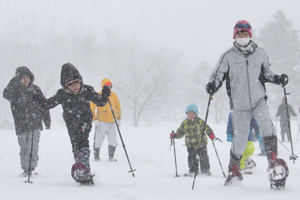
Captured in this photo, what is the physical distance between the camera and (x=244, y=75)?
12.4ft

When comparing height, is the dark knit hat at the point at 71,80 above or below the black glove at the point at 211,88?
above

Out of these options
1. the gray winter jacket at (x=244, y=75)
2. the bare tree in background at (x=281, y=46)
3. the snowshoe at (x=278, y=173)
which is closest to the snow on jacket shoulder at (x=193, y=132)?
the gray winter jacket at (x=244, y=75)

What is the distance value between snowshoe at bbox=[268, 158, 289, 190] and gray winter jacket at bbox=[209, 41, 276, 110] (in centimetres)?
79

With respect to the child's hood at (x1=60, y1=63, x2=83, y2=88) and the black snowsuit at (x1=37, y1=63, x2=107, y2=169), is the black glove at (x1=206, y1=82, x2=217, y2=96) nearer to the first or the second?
the black snowsuit at (x1=37, y1=63, x2=107, y2=169)

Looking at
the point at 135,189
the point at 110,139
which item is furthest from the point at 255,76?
the point at 110,139

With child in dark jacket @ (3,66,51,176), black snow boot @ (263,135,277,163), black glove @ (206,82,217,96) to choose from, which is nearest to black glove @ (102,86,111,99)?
black glove @ (206,82,217,96)

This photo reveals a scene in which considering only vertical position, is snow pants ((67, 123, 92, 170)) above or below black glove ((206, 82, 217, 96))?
below

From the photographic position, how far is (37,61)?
4288 cm

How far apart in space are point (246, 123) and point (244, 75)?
0.58 meters

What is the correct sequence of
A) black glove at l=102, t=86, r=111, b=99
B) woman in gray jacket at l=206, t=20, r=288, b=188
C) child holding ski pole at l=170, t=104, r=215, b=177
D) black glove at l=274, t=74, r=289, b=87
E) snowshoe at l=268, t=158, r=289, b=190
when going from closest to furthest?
snowshoe at l=268, t=158, r=289, b=190
black glove at l=274, t=74, r=289, b=87
woman in gray jacket at l=206, t=20, r=288, b=188
black glove at l=102, t=86, r=111, b=99
child holding ski pole at l=170, t=104, r=215, b=177

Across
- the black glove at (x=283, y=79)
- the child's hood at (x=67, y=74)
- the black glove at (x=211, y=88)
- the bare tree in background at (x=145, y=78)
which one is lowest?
the black glove at (x=211, y=88)

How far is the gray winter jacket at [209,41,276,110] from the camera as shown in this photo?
3744 mm

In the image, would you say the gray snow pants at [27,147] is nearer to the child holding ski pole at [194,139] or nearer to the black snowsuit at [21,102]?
the black snowsuit at [21,102]

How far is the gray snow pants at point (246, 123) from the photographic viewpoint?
11.9ft
